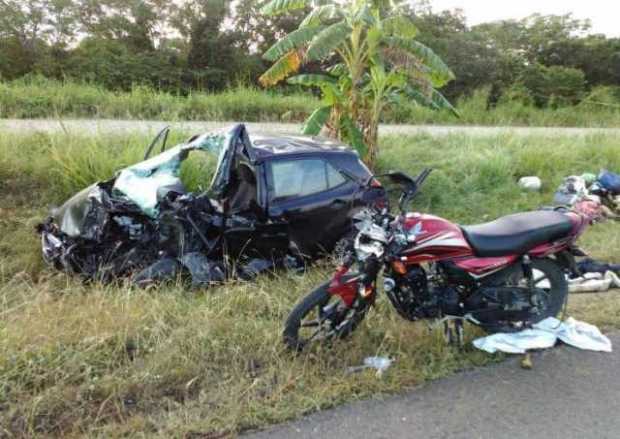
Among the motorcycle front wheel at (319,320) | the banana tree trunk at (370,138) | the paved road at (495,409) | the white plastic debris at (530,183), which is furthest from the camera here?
the white plastic debris at (530,183)

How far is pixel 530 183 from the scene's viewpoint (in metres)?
9.43

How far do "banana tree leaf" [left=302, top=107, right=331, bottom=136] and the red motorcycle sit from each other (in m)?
4.57

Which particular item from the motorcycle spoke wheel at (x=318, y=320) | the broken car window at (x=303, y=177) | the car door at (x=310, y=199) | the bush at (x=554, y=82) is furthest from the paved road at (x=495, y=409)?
the bush at (x=554, y=82)

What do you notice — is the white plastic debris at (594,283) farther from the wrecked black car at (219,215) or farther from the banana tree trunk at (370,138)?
the banana tree trunk at (370,138)

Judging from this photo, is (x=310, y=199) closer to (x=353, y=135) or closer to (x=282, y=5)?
(x=353, y=135)

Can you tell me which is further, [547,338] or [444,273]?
[547,338]

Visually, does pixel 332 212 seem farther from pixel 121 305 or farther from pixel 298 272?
pixel 121 305

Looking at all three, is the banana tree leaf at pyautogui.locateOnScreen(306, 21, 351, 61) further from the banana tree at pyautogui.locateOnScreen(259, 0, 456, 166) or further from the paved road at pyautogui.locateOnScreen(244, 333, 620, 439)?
the paved road at pyautogui.locateOnScreen(244, 333, 620, 439)

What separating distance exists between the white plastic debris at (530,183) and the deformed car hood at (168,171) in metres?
6.35

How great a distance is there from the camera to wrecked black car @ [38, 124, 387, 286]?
4934 millimetres

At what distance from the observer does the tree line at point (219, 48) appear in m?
17.3

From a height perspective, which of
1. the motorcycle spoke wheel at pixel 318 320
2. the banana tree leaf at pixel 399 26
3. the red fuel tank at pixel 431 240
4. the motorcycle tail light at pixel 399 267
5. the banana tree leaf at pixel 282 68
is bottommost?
the motorcycle spoke wheel at pixel 318 320

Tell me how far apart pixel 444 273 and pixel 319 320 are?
3.32 ft

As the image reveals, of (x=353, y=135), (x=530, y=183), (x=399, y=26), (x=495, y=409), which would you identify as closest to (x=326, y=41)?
(x=399, y=26)
